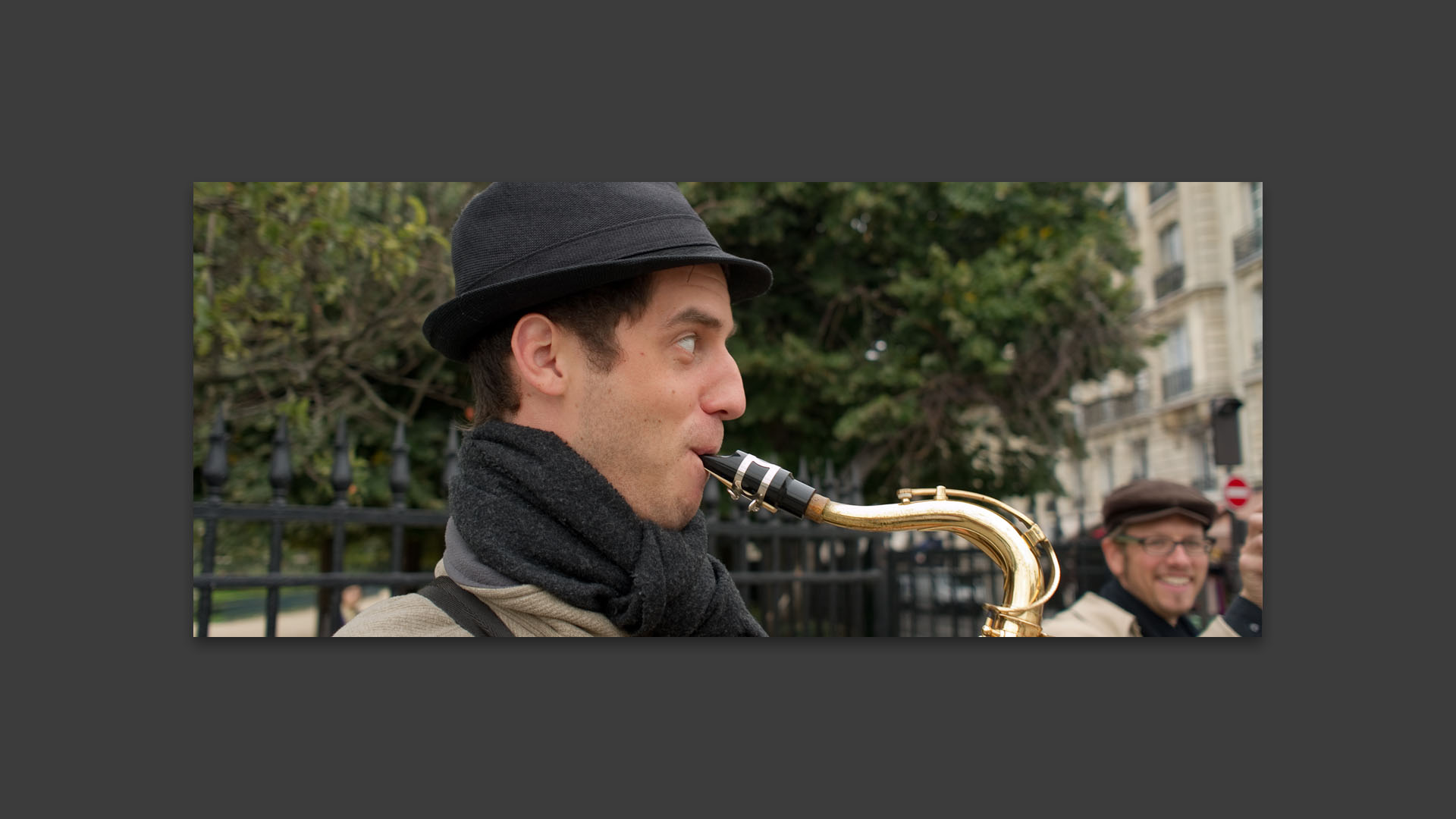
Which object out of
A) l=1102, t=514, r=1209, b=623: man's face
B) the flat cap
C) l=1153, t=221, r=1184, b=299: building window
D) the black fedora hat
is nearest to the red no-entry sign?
the flat cap

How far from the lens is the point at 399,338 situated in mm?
4887

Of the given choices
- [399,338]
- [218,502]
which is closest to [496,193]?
[218,502]

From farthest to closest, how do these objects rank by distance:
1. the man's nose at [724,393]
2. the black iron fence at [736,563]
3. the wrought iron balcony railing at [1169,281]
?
the wrought iron balcony railing at [1169,281], the black iron fence at [736,563], the man's nose at [724,393]

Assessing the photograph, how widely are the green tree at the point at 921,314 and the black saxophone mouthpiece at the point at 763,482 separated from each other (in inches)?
146

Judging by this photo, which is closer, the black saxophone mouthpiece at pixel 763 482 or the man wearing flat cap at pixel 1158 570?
the black saxophone mouthpiece at pixel 763 482

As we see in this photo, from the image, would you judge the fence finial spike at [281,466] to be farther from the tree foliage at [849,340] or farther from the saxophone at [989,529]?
the saxophone at [989,529]

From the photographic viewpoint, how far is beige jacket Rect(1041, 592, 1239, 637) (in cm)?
309

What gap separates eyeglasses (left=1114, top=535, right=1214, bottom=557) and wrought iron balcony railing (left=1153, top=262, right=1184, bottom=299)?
52.4 inches

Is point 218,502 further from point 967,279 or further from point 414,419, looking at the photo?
point 967,279

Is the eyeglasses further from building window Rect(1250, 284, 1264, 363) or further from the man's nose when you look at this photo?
the man's nose

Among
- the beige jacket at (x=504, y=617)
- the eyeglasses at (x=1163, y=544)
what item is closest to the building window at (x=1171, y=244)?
the eyeglasses at (x=1163, y=544)

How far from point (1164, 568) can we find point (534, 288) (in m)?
2.68

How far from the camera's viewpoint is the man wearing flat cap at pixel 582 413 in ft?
5.19

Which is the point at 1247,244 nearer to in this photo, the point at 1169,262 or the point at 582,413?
the point at 1169,262
